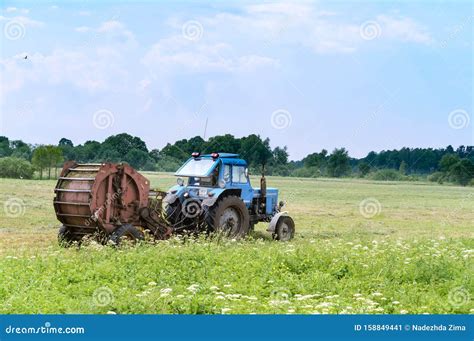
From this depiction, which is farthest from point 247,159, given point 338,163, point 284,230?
point 338,163

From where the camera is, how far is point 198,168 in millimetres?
16609

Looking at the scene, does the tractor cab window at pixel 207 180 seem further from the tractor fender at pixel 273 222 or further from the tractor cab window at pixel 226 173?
the tractor fender at pixel 273 222

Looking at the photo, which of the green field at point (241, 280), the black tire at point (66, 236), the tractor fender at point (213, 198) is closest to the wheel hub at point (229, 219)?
the tractor fender at point (213, 198)

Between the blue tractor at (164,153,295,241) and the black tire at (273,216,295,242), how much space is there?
3.14 feet

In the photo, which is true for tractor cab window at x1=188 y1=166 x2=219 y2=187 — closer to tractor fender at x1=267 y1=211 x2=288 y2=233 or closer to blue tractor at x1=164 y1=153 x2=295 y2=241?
blue tractor at x1=164 y1=153 x2=295 y2=241

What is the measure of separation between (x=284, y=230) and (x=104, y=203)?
19.0ft

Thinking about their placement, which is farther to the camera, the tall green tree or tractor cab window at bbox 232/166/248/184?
the tall green tree

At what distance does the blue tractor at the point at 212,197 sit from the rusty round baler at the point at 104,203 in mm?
1165

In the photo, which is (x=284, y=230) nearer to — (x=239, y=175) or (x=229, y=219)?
(x=229, y=219)

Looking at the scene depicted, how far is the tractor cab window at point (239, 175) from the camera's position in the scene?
660 inches

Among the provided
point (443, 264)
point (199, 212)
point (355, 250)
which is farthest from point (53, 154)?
point (443, 264)

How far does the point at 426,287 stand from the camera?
32.9ft

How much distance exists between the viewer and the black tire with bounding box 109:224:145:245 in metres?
13.9

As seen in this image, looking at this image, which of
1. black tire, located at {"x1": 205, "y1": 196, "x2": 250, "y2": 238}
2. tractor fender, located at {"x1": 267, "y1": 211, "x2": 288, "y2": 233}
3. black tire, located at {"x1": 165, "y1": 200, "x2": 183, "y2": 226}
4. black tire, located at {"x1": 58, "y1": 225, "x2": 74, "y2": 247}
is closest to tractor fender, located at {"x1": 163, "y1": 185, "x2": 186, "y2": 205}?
black tire, located at {"x1": 165, "y1": 200, "x2": 183, "y2": 226}
